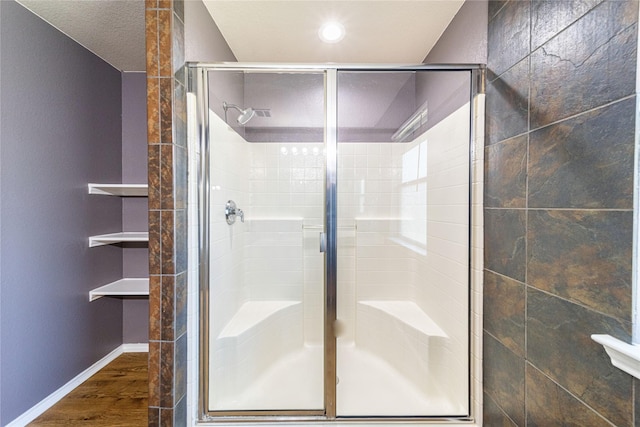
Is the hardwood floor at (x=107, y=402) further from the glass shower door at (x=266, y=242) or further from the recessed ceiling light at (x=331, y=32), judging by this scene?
the recessed ceiling light at (x=331, y=32)

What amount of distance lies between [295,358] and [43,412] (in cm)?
151

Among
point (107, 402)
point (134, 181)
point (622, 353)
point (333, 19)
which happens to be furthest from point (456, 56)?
point (107, 402)

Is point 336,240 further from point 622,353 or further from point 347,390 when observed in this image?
point 622,353

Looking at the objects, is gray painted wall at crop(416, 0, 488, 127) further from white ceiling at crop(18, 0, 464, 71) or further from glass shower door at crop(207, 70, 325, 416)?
glass shower door at crop(207, 70, 325, 416)

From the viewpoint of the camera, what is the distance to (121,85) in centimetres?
229

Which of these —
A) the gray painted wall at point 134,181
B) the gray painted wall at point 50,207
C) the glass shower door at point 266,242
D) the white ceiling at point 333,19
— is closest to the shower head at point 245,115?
the glass shower door at point 266,242

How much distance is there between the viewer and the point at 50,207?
1714 millimetres

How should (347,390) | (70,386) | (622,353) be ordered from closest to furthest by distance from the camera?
1. (622,353)
2. (347,390)
3. (70,386)

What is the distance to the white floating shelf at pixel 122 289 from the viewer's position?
198cm

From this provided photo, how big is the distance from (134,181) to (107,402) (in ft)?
5.22

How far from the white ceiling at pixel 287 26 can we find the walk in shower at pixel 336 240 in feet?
1.19

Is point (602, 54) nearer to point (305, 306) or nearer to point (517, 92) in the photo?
point (517, 92)

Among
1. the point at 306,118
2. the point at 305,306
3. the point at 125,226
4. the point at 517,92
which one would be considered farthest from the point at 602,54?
the point at 125,226

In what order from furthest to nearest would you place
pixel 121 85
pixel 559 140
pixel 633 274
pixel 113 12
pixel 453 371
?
pixel 121 85
pixel 113 12
pixel 453 371
pixel 559 140
pixel 633 274
